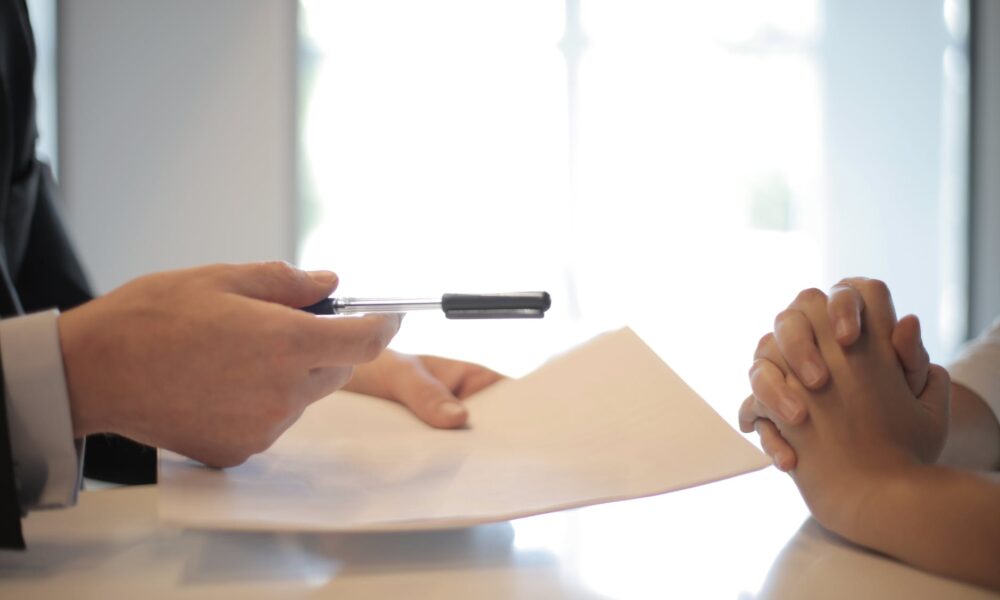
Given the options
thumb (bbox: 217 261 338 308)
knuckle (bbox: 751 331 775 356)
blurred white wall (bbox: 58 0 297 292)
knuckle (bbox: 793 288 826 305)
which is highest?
blurred white wall (bbox: 58 0 297 292)

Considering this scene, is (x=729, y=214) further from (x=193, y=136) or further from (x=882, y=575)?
(x=882, y=575)

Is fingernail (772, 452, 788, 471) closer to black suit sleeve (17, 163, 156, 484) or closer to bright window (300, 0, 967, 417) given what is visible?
black suit sleeve (17, 163, 156, 484)

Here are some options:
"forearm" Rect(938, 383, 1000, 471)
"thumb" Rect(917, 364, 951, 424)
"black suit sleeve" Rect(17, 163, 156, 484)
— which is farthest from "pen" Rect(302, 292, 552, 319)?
"black suit sleeve" Rect(17, 163, 156, 484)

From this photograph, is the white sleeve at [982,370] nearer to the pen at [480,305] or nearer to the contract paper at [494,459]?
the contract paper at [494,459]

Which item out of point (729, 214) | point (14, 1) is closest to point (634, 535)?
point (14, 1)

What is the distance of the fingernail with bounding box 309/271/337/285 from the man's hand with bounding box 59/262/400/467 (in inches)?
1.3

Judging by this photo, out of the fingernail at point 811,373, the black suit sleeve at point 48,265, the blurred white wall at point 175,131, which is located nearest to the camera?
the fingernail at point 811,373

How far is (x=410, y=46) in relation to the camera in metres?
2.51

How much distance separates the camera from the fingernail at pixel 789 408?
419mm

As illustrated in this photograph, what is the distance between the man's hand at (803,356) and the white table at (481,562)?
0.19ft

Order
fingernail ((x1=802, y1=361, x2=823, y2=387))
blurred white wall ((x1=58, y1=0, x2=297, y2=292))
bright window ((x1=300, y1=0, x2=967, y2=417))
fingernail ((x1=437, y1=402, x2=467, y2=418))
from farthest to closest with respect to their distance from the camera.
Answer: bright window ((x1=300, y1=0, x2=967, y2=417)), blurred white wall ((x1=58, y1=0, x2=297, y2=292)), fingernail ((x1=437, y1=402, x2=467, y2=418)), fingernail ((x1=802, y1=361, x2=823, y2=387))

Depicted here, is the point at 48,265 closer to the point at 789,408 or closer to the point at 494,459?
the point at 494,459

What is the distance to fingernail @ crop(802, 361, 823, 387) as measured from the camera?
41 cm

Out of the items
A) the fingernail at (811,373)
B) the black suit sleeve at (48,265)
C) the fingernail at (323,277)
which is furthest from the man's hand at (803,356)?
the black suit sleeve at (48,265)
